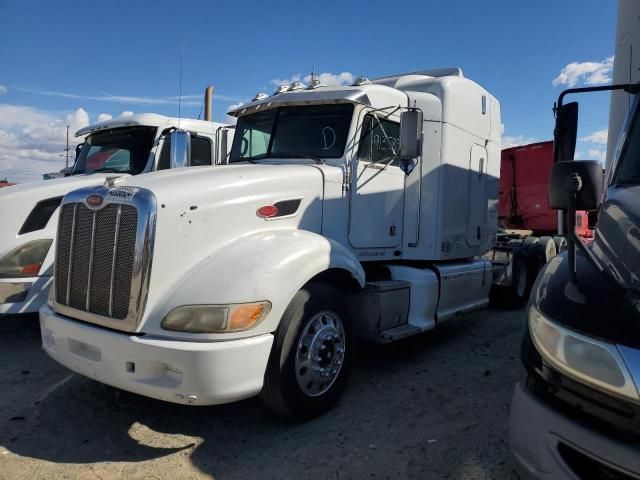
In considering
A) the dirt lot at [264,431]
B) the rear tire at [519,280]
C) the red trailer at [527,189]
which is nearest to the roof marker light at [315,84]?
the dirt lot at [264,431]

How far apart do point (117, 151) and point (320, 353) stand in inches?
190

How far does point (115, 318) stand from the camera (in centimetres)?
323

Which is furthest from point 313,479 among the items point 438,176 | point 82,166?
point 82,166

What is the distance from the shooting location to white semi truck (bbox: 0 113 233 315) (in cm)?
520

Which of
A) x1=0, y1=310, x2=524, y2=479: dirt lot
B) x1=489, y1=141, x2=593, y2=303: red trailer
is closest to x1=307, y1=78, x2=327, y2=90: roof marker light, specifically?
x1=0, y1=310, x2=524, y2=479: dirt lot

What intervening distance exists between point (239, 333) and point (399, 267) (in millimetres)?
2585

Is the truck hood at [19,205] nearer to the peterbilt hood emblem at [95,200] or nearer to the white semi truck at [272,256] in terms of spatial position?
the white semi truck at [272,256]

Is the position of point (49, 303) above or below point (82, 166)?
below

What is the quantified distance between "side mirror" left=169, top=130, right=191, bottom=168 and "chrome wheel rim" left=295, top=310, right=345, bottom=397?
324 cm

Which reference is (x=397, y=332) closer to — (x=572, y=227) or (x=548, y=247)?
(x=572, y=227)

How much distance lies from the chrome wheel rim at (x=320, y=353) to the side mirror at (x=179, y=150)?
3.24 m

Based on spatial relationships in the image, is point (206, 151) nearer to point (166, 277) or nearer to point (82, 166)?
point (82, 166)

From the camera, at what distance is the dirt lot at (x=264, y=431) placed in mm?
3113

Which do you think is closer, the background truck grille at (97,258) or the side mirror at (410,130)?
the background truck grille at (97,258)
